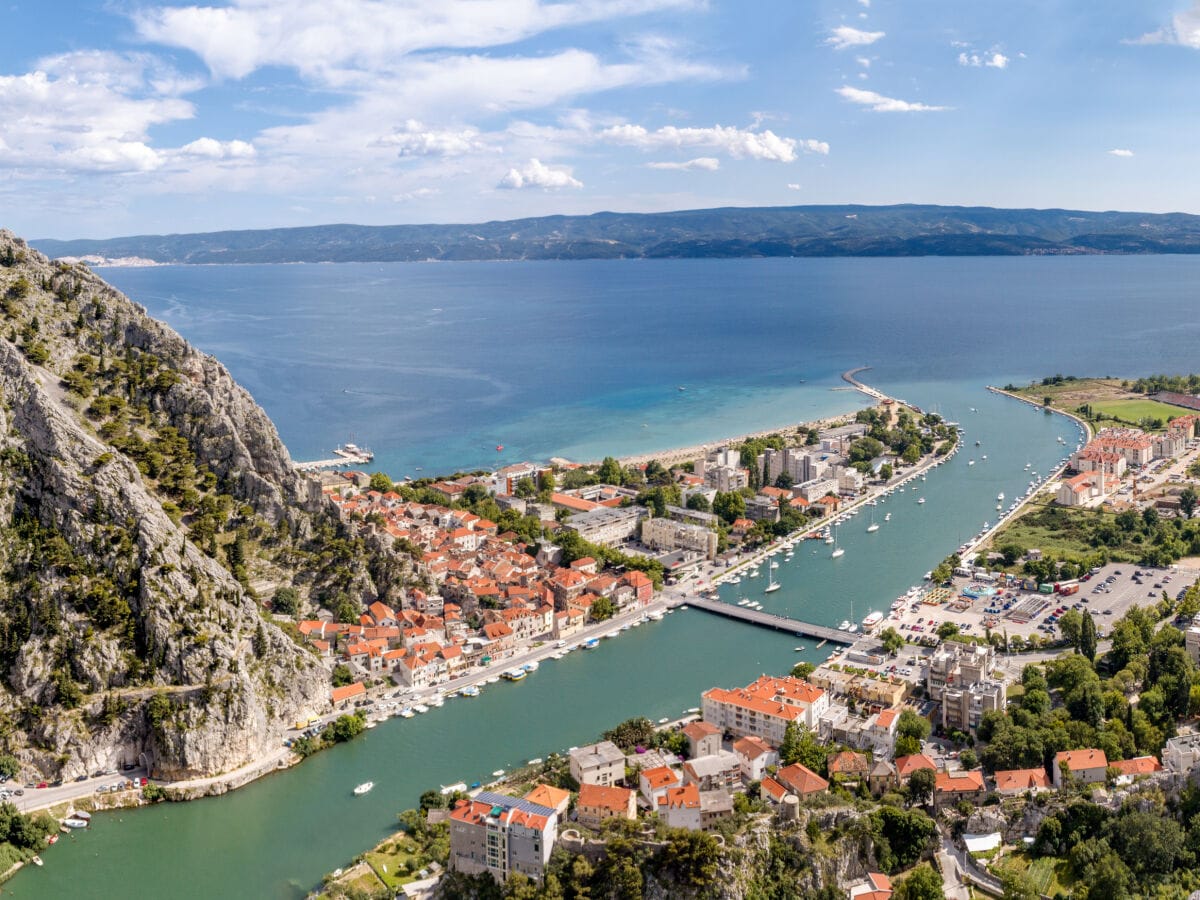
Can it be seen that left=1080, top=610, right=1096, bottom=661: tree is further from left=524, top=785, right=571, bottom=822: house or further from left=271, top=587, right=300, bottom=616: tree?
left=271, top=587, right=300, bottom=616: tree

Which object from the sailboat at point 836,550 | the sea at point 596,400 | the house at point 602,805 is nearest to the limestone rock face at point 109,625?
the sea at point 596,400

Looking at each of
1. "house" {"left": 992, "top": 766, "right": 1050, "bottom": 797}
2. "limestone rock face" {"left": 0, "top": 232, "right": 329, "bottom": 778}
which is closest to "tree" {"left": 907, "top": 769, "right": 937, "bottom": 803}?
"house" {"left": 992, "top": 766, "right": 1050, "bottom": 797}

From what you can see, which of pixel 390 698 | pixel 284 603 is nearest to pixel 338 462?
pixel 284 603

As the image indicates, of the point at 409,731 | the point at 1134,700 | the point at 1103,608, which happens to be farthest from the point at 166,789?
the point at 1103,608

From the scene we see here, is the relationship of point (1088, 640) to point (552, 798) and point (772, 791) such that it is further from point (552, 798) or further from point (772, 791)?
point (552, 798)

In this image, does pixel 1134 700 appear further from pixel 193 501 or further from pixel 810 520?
pixel 193 501

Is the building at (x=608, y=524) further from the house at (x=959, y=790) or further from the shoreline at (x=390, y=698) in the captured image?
the house at (x=959, y=790)

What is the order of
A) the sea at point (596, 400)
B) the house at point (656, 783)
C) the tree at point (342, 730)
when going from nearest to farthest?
1. the house at point (656, 783)
2. the sea at point (596, 400)
3. the tree at point (342, 730)
